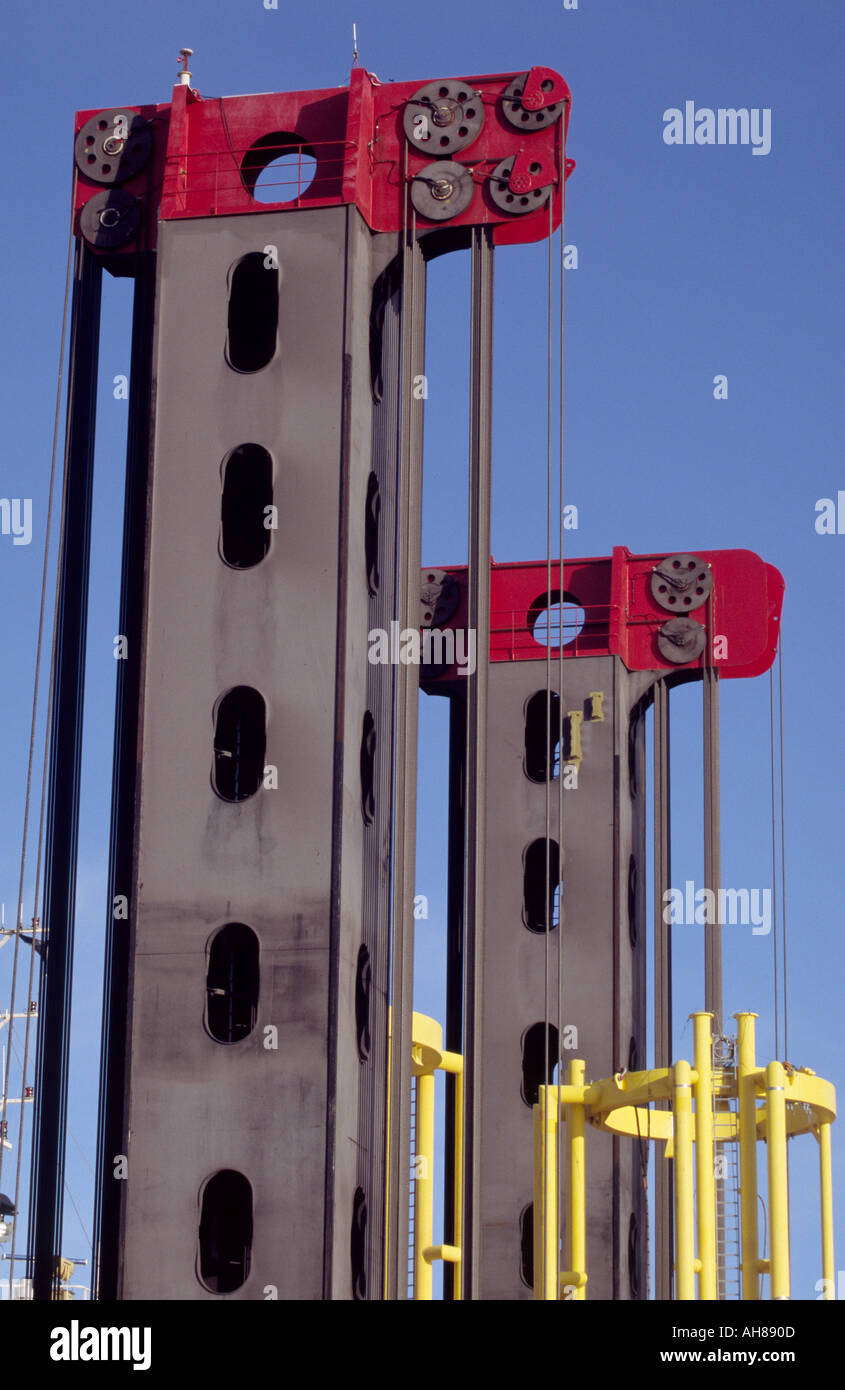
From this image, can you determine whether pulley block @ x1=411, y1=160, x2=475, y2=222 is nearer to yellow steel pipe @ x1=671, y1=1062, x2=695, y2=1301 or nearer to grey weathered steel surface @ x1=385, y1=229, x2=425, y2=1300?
grey weathered steel surface @ x1=385, y1=229, x2=425, y2=1300

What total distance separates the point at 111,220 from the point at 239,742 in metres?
8.36

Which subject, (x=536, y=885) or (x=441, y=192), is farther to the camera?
(x=536, y=885)

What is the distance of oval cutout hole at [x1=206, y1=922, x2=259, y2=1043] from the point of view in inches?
1204

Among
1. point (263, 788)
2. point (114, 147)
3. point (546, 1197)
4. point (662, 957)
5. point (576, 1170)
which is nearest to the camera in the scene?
point (263, 788)

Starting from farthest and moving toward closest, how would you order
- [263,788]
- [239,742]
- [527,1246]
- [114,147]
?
[527,1246], [114,147], [239,742], [263,788]

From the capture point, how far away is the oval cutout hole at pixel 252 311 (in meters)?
33.4

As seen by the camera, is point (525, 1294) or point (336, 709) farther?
point (525, 1294)

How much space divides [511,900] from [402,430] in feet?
52.0

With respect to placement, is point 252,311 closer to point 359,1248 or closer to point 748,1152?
point 359,1248

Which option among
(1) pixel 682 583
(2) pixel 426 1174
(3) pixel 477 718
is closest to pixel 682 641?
(1) pixel 682 583

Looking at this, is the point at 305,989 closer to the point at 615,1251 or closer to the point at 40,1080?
the point at 40,1080

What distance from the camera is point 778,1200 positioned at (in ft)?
111
